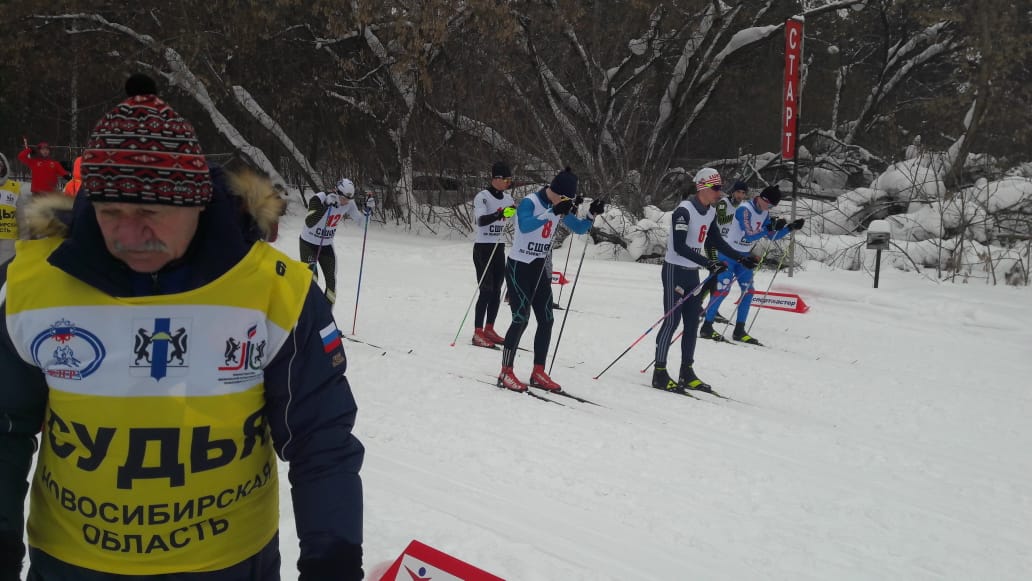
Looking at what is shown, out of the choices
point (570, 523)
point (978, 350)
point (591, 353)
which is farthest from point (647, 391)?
point (978, 350)

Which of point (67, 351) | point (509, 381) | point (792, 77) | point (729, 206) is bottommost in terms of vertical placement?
point (509, 381)

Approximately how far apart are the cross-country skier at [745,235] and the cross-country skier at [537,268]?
3.74 m

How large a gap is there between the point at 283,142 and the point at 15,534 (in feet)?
68.9

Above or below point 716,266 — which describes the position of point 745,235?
above

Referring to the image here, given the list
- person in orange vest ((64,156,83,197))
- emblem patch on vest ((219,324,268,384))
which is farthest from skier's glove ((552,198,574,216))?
emblem patch on vest ((219,324,268,384))

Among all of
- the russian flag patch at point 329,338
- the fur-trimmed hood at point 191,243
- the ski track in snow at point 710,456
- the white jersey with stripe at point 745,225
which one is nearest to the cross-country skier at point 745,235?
the white jersey with stripe at point 745,225

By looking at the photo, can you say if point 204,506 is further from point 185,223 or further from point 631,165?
point 631,165

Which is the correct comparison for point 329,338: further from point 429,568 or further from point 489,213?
point 489,213

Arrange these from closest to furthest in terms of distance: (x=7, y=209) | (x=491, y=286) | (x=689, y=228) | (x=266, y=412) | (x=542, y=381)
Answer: (x=266, y=412), (x=542, y=381), (x=689, y=228), (x=7, y=209), (x=491, y=286)

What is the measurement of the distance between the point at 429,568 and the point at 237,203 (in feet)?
4.18

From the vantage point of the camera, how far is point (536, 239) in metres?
6.86

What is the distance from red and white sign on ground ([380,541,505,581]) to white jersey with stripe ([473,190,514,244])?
22.5 feet

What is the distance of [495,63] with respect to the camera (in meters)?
21.5

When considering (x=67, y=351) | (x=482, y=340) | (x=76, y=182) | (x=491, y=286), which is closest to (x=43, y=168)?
(x=76, y=182)
